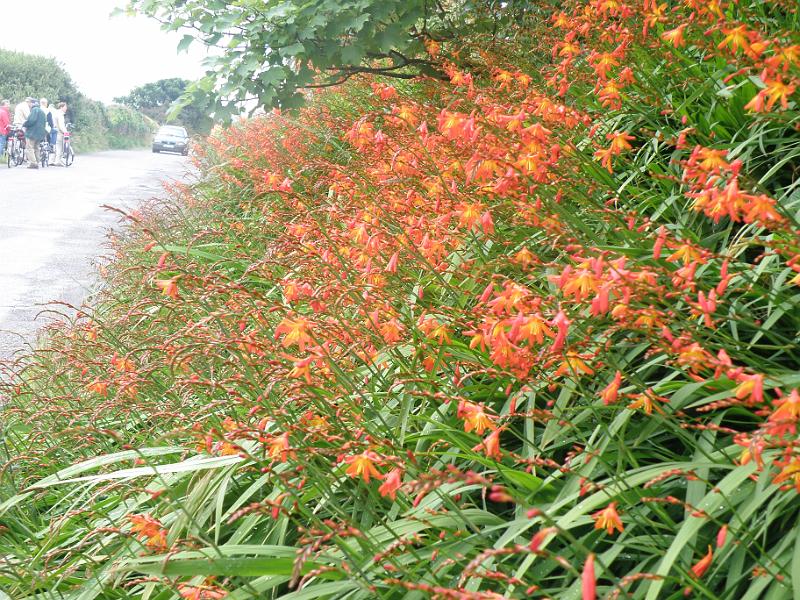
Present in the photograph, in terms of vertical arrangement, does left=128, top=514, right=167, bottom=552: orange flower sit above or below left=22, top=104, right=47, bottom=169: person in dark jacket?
below

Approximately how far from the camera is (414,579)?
1.76 meters

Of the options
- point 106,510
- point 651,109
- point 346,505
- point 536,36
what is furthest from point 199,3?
point 346,505

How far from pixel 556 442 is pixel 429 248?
0.86 meters

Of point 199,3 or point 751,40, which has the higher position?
point 199,3

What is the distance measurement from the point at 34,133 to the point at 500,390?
806 inches

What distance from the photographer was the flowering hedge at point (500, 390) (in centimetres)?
176

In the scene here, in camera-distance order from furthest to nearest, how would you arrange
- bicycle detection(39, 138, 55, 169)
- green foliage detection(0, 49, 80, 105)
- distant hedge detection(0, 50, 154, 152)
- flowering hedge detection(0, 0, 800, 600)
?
1. distant hedge detection(0, 50, 154, 152)
2. green foliage detection(0, 49, 80, 105)
3. bicycle detection(39, 138, 55, 169)
4. flowering hedge detection(0, 0, 800, 600)

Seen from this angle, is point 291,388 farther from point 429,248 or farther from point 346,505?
point 429,248

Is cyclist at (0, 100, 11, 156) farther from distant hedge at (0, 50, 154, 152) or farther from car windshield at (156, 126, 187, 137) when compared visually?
car windshield at (156, 126, 187, 137)

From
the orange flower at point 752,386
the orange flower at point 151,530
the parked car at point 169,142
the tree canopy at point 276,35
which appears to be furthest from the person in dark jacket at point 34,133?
the orange flower at point 752,386

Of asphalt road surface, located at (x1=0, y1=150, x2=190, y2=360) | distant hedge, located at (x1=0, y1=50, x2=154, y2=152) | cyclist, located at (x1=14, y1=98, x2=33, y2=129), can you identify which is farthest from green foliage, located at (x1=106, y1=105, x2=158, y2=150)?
asphalt road surface, located at (x1=0, y1=150, x2=190, y2=360)

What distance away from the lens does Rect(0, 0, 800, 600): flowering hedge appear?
5.77 feet

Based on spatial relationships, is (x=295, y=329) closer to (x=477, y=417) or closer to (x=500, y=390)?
(x=477, y=417)

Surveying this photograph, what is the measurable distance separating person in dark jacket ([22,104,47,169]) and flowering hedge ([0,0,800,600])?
16.9 m
